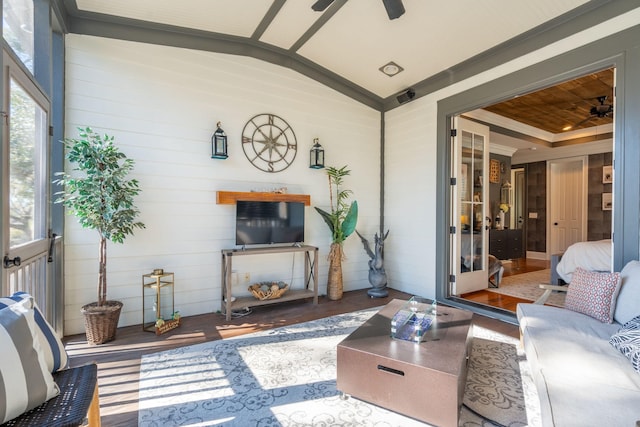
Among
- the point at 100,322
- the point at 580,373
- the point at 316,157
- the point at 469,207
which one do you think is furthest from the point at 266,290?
the point at 469,207

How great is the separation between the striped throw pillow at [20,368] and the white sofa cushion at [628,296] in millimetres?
3391

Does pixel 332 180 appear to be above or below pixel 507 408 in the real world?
above

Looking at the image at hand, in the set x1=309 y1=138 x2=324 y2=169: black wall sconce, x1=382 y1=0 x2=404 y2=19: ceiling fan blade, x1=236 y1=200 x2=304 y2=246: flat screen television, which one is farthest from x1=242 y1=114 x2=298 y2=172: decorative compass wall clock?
x1=382 y1=0 x2=404 y2=19: ceiling fan blade

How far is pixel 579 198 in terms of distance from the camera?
732 cm

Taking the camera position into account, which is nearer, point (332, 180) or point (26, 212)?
point (26, 212)

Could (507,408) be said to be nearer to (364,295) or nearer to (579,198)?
(364,295)

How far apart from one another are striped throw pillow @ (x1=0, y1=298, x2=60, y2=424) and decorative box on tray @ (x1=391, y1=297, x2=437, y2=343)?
1.82m

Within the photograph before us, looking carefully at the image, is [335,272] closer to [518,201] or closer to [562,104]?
[562,104]

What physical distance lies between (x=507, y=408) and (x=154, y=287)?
318 cm

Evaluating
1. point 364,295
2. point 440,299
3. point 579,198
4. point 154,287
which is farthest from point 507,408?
point 579,198

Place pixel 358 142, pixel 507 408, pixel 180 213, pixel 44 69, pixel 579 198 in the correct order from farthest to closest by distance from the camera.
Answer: pixel 579 198, pixel 358 142, pixel 180 213, pixel 44 69, pixel 507 408

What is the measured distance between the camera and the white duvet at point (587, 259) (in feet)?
12.0

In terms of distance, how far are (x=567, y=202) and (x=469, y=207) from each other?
4.91 m

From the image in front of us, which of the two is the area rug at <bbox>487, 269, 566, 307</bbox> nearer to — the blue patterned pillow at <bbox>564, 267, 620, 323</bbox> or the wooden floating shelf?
the blue patterned pillow at <bbox>564, 267, 620, 323</bbox>
